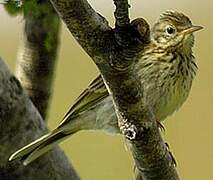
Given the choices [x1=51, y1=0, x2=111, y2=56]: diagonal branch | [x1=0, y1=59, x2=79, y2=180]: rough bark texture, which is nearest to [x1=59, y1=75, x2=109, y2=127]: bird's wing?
[x1=0, y1=59, x2=79, y2=180]: rough bark texture

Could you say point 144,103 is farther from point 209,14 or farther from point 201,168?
point 209,14

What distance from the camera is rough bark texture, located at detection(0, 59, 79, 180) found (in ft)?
6.71

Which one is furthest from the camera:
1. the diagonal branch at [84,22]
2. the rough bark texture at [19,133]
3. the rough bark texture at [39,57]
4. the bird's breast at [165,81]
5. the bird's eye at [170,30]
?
the bird's eye at [170,30]

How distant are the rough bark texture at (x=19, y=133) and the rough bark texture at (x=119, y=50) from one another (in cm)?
44

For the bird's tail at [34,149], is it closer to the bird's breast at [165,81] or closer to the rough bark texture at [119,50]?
the bird's breast at [165,81]

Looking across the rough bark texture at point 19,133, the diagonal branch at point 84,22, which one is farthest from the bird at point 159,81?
the diagonal branch at point 84,22

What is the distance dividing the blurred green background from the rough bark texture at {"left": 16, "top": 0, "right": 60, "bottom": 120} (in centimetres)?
53

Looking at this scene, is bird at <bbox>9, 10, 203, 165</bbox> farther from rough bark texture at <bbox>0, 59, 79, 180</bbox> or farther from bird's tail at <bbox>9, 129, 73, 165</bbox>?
rough bark texture at <bbox>0, 59, 79, 180</bbox>

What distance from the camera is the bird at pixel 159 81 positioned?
8.57 feet

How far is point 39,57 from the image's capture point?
254 centimetres

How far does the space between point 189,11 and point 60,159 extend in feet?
5.23

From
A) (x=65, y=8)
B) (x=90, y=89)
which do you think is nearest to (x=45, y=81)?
(x=90, y=89)

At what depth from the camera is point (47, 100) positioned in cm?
251

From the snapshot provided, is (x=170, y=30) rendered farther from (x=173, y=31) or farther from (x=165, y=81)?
(x=165, y=81)
